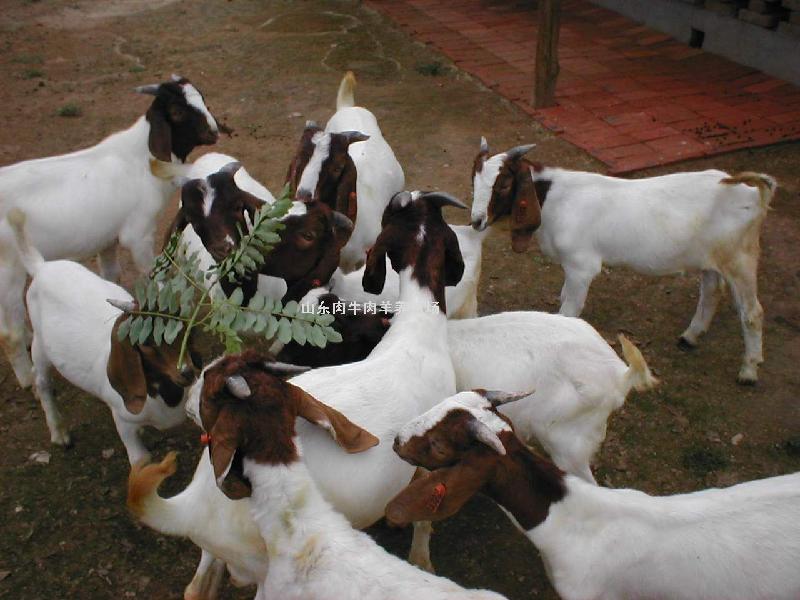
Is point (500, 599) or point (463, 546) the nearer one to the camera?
Answer: point (500, 599)

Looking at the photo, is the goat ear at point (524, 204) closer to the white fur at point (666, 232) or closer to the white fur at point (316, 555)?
the white fur at point (666, 232)

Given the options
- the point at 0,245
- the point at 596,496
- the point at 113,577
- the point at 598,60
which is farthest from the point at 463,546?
the point at 598,60

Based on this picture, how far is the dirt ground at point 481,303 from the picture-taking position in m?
3.83

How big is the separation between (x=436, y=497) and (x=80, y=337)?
7.15 feet

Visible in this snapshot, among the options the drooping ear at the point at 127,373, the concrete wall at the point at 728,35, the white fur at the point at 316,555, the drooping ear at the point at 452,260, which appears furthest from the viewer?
the concrete wall at the point at 728,35

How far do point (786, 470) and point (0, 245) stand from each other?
15.1 ft

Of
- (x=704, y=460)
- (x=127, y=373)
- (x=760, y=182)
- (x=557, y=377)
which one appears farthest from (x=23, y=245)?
(x=760, y=182)

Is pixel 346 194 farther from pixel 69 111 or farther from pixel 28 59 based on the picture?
pixel 28 59

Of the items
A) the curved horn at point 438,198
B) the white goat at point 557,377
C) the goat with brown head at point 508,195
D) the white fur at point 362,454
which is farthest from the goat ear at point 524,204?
the white fur at point 362,454

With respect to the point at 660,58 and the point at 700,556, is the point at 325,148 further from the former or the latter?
the point at 660,58

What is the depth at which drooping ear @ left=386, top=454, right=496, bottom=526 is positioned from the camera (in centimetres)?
283

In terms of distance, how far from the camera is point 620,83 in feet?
28.2

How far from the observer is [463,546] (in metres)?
3.84

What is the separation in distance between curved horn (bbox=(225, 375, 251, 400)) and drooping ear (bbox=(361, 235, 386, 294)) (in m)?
1.26
